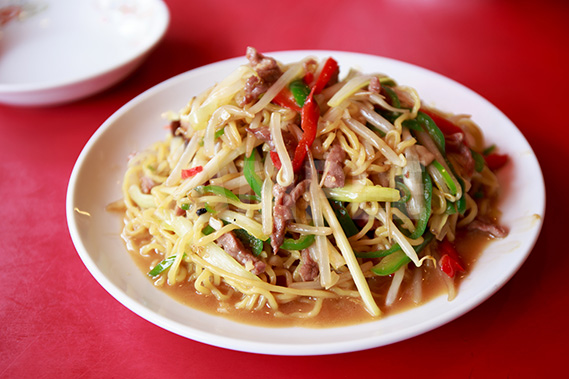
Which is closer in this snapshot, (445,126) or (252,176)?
(252,176)

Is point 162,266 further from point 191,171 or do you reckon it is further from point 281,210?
point 281,210

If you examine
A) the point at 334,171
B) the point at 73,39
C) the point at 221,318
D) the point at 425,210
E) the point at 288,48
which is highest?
the point at 334,171

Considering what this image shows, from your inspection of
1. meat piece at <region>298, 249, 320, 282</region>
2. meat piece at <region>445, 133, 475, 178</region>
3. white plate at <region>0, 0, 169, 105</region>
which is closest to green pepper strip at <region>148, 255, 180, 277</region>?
meat piece at <region>298, 249, 320, 282</region>

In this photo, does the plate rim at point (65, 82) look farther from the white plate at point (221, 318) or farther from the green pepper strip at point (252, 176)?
the green pepper strip at point (252, 176)

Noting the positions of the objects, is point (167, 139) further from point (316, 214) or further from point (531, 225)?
point (531, 225)

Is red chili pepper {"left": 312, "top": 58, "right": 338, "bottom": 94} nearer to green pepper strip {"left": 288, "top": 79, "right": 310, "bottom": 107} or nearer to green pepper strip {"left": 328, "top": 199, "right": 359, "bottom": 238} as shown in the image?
green pepper strip {"left": 288, "top": 79, "right": 310, "bottom": 107}

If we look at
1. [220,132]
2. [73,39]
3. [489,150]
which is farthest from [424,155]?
[73,39]

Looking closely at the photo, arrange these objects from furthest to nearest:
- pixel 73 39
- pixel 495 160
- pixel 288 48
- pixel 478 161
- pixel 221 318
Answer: pixel 288 48 → pixel 73 39 → pixel 495 160 → pixel 478 161 → pixel 221 318

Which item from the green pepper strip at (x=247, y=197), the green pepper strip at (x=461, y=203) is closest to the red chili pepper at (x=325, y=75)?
the green pepper strip at (x=247, y=197)
